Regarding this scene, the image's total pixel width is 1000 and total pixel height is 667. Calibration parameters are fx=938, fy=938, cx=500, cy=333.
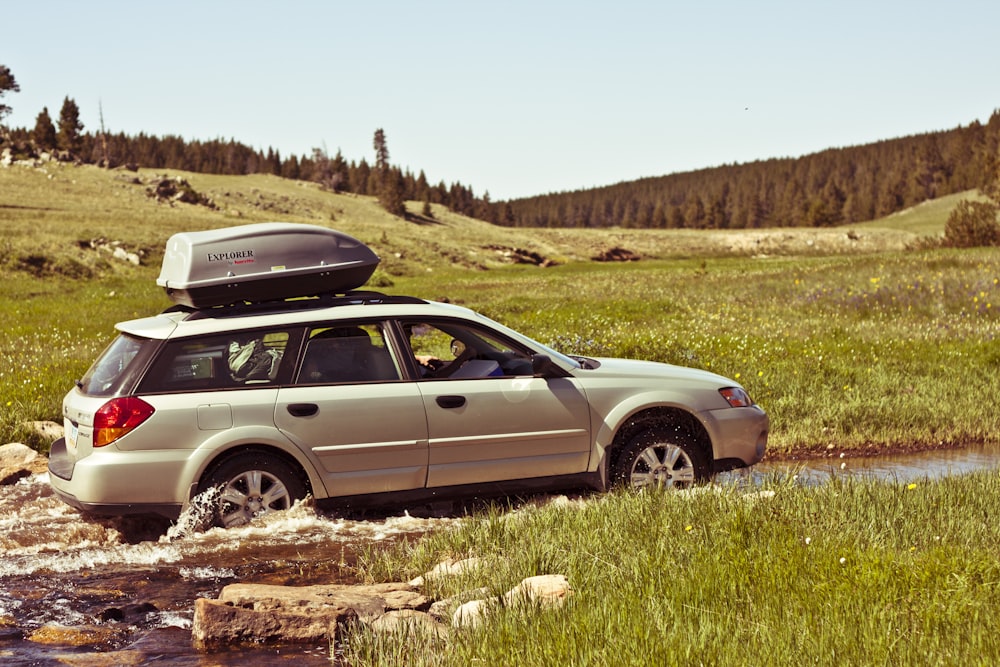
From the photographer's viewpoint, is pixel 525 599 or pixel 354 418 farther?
pixel 354 418

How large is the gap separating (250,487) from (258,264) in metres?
1.67

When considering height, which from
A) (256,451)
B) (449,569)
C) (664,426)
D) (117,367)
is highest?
(117,367)

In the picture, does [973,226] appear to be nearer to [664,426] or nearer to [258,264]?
[664,426]

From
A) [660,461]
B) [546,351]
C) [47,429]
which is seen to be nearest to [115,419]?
[546,351]

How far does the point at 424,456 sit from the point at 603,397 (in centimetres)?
147

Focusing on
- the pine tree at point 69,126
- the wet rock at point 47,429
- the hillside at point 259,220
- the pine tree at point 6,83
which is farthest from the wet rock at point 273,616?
the pine tree at point 69,126

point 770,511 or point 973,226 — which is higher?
point 973,226

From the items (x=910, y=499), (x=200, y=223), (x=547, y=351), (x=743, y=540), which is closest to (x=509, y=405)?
(x=547, y=351)

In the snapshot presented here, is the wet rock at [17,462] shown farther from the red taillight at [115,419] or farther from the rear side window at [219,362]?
the rear side window at [219,362]

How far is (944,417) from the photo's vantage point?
1073 centimetres

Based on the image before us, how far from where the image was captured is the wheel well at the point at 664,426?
732 cm

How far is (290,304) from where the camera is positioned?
7262 millimetres

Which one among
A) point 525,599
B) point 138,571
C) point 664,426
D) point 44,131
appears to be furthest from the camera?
point 44,131

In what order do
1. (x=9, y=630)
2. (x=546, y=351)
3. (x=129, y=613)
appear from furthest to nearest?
1. (x=546, y=351)
2. (x=129, y=613)
3. (x=9, y=630)
